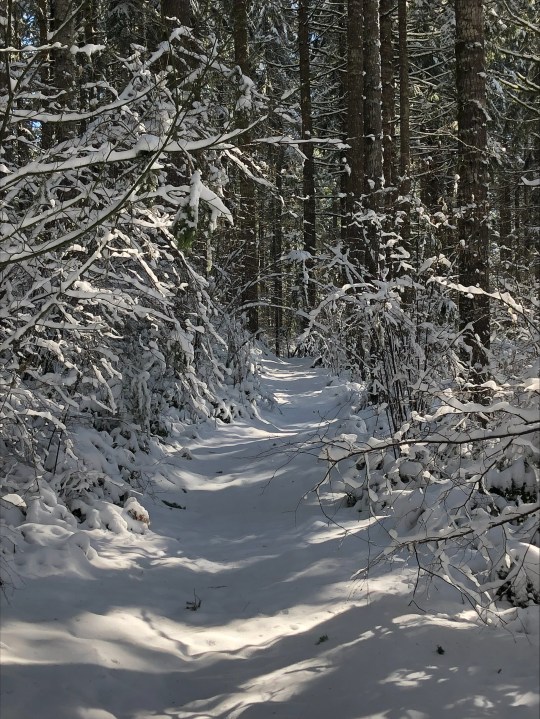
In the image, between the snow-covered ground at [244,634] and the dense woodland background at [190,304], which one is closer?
the snow-covered ground at [244,634]

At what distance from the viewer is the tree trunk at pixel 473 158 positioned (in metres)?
6.03

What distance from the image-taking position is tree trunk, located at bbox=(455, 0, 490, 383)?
6.03 m

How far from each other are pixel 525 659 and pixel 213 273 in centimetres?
910

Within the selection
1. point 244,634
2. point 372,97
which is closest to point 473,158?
point 244,634

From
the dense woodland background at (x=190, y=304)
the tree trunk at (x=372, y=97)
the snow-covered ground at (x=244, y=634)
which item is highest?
the tree trunk at (x=372, y=97)

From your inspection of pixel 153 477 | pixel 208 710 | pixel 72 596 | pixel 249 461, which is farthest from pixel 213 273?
pixel 208 710

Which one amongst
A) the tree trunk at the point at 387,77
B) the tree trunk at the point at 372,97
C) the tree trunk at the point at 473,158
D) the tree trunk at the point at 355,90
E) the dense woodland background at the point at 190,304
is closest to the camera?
the dense woodland background at the point at 190,304

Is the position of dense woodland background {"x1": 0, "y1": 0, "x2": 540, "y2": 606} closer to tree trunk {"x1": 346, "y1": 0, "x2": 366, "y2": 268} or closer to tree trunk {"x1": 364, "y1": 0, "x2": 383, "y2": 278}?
tree trunk {"x1": 364, "y1": 0, "x2": 383, "y2": 278}

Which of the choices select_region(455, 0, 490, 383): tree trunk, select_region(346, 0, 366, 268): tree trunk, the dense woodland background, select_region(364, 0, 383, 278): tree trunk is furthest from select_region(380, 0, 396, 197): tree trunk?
select_region(455, 0, 490, 383): tree trunk

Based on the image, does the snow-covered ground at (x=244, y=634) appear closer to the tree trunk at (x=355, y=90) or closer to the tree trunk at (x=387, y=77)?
the tree trunk at (x=355, y=90)

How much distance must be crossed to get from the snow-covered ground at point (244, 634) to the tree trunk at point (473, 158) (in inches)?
102

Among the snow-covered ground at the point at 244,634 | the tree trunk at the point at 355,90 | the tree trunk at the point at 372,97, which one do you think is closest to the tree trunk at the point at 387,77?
the tree trunk at the point at 355,90

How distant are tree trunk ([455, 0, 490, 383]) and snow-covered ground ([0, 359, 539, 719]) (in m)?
2.60

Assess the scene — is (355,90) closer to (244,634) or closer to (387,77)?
(387,77)
